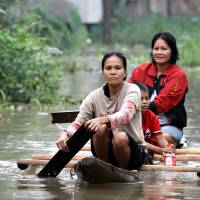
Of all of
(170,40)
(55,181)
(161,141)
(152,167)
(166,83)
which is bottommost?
(55,181)

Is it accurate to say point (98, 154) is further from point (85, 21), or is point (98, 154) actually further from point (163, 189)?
point (85, 21)

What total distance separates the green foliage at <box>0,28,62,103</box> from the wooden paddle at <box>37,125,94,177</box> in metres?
5.93

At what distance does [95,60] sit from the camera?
1165 inches

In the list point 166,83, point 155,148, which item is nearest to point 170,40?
point 166,83

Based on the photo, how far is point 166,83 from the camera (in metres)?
9.52

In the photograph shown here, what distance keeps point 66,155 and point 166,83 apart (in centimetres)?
190

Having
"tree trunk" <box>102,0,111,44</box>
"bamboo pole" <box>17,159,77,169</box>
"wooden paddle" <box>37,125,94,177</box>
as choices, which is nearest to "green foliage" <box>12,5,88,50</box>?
"tree trunk" <box>102,0,111,44</box>

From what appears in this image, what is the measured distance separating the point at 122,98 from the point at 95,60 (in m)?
21.6

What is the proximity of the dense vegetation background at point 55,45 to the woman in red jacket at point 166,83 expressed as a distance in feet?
15.7

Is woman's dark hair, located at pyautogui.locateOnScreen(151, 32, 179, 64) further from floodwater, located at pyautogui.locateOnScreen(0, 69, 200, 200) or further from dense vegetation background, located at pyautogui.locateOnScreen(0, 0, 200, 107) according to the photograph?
dense vegetation background, located at pyautogui.locateOnScreen(0, 0, 200, 107)

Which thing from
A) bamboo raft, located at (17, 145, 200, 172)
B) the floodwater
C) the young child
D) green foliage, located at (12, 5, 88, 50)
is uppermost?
green foliage, located at (12, 5, 88, 50)

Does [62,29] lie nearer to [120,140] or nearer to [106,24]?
[106,24]

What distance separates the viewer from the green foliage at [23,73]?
14.4 meters

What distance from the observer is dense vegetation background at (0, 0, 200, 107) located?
1451cm
